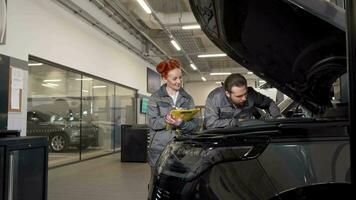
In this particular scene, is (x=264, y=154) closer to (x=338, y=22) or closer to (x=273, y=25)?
(x=338, y=22)

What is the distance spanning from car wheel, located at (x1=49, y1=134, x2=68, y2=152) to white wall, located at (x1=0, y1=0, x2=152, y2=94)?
1.63 meters

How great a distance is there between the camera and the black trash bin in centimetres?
834

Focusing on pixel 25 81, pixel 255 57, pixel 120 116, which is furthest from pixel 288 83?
pixel 120 116

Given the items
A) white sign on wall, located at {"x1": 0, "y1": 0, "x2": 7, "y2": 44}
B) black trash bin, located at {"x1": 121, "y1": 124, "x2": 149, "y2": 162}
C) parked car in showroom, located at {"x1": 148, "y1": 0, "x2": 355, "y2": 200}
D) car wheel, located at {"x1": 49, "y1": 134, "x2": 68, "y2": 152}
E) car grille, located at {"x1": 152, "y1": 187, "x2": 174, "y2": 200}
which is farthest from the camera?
black trash bin, located at {"x1": 121, "y1": 124, "x2": 149, "y2": 162}

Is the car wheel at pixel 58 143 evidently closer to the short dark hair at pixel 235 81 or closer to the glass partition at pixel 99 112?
the glass partition at pixel 99 112

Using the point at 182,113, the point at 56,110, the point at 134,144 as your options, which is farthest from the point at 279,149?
the point at 56,110

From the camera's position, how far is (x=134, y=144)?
8.37 metres

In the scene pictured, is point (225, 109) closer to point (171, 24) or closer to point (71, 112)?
point (71, 112)

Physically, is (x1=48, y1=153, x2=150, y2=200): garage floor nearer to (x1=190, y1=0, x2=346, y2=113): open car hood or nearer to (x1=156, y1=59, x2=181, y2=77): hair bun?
(x1=156, y1=59, x2=181, y2=77): hair bun

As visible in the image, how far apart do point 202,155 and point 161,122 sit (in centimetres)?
133

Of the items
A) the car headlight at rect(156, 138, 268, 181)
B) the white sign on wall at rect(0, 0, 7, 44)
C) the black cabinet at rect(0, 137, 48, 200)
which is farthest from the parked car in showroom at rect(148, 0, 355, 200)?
the white sign on wall at rect(0, 0, 7, 44)

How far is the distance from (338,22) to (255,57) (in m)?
0.91

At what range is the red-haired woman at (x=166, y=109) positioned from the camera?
2594 millimetres

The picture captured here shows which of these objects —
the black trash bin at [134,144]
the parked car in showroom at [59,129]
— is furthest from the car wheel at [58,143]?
the black trash bin at [134,144]
